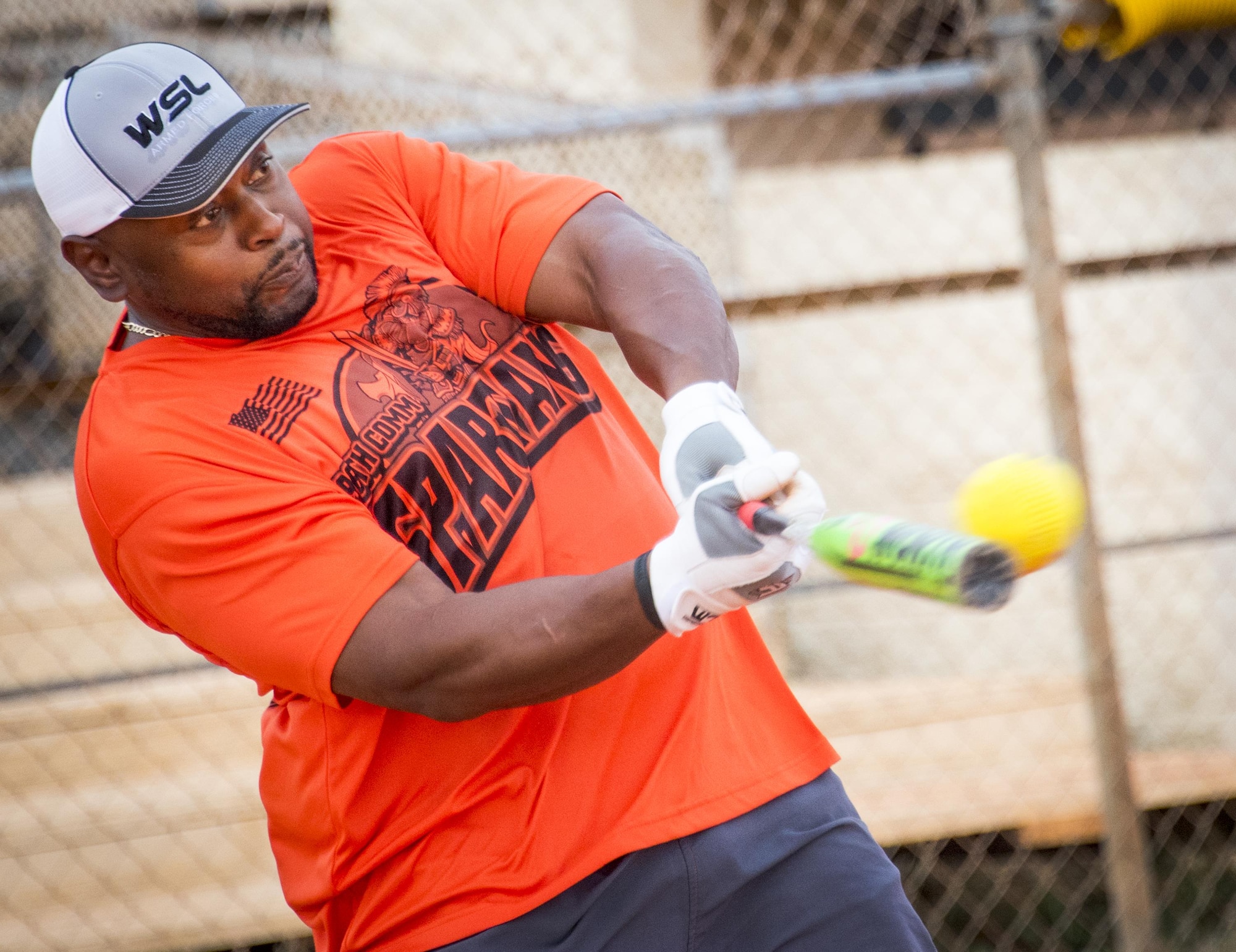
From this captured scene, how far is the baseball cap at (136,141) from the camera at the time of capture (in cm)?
154

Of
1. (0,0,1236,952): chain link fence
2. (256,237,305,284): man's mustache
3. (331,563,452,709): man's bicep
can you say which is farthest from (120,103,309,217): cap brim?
(0,0,1236,952): chain link fence

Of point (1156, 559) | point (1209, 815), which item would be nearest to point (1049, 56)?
point (1156, 559)

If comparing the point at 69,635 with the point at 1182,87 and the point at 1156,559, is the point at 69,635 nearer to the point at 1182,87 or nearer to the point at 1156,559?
the point at 1156,559

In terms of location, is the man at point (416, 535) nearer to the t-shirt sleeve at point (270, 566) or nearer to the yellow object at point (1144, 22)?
the t-shirt sleeve at point (270, 566)

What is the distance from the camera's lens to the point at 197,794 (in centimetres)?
351

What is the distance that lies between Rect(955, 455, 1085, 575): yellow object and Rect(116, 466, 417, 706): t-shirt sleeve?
674mm

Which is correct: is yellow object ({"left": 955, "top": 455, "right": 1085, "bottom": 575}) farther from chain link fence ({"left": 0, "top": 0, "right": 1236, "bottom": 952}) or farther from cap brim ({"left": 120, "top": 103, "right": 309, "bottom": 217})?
chain link fence ({"left": 0, "top": 0, "right": 1236, "bottom": 952})

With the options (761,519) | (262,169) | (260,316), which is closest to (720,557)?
(761,519)

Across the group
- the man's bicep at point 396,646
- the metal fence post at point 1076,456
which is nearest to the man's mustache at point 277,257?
the man's bicep at point 396,646

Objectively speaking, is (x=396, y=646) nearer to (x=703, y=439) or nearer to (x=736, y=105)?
(x=703, y=439)

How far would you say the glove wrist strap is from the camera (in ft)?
4.21

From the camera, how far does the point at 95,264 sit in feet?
5.49

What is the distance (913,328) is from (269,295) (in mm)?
4057

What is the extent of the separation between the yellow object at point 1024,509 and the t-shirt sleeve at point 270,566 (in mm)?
674
